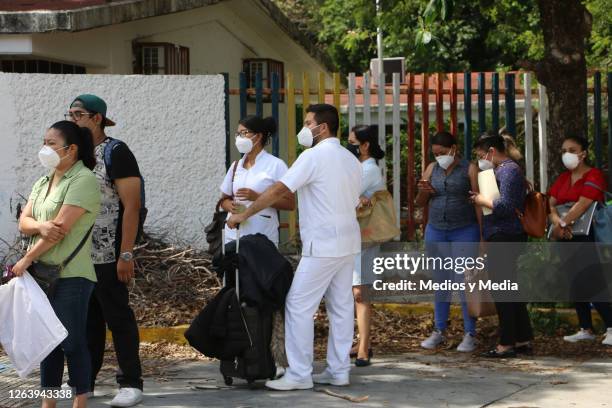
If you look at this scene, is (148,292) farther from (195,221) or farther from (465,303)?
(465,303)

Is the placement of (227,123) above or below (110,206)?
above

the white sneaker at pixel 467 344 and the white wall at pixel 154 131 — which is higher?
the white wall at pixel 154 131

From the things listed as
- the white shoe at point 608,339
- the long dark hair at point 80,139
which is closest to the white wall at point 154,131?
the white shoe at point 608,339

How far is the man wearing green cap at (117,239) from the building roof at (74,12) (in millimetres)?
3742

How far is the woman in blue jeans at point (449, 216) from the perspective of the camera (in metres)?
8.30

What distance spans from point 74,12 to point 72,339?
194 inches

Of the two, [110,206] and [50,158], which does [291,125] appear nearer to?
[110,206]

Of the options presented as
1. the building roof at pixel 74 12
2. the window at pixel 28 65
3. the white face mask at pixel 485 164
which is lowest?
the white face mask at pixel 485 164

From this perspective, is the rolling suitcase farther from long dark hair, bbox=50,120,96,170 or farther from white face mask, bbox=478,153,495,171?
white face mask, bbox=478,153,495,171

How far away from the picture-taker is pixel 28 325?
5746mm

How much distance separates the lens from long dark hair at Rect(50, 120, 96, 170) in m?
6.08

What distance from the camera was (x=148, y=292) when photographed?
30.8ft

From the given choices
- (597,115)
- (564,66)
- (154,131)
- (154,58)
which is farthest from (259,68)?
(564,66)

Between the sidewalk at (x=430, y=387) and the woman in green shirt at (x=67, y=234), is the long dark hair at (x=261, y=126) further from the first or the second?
the sidewalk at (x=430, y=387)
